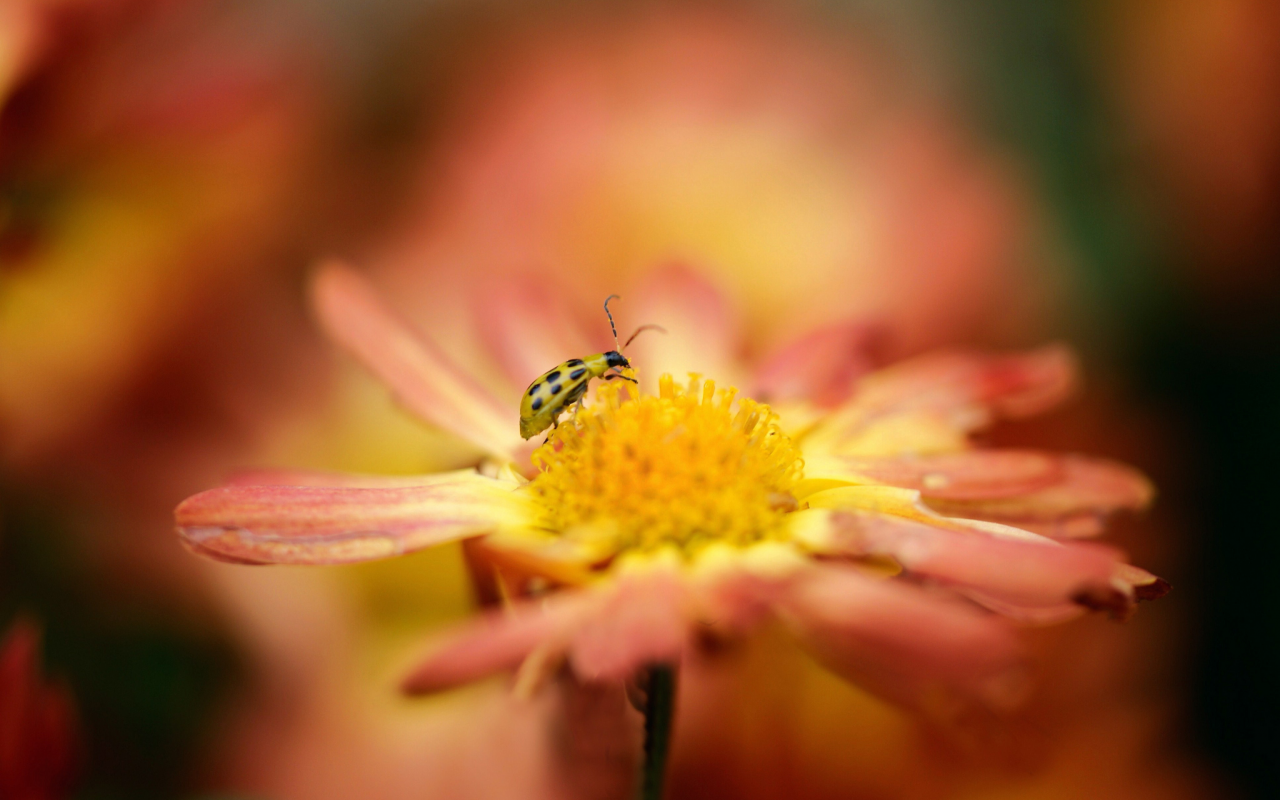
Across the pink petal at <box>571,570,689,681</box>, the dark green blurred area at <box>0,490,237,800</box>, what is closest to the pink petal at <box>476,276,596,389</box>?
the pink petal at <box>571,570,689,681</box>

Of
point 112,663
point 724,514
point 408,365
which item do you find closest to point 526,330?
point 408,365

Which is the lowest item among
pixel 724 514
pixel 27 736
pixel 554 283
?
pixel 27 736

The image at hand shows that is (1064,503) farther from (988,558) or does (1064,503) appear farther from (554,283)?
(554,283)

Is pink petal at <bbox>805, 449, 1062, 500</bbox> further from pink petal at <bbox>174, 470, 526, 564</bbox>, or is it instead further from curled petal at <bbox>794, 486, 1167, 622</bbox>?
pink petal at <bbox>174, 470, 526, 564</bbox>

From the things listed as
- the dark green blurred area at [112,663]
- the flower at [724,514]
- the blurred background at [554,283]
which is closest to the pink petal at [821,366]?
the flower at [724,514]

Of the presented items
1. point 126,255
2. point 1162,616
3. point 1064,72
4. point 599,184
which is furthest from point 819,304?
point 126,255

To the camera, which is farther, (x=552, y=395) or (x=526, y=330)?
(x=526, y=330)

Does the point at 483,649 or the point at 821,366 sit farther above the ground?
the point at 821,366

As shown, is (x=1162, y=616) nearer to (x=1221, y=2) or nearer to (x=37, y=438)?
(x=1221, y=2)
